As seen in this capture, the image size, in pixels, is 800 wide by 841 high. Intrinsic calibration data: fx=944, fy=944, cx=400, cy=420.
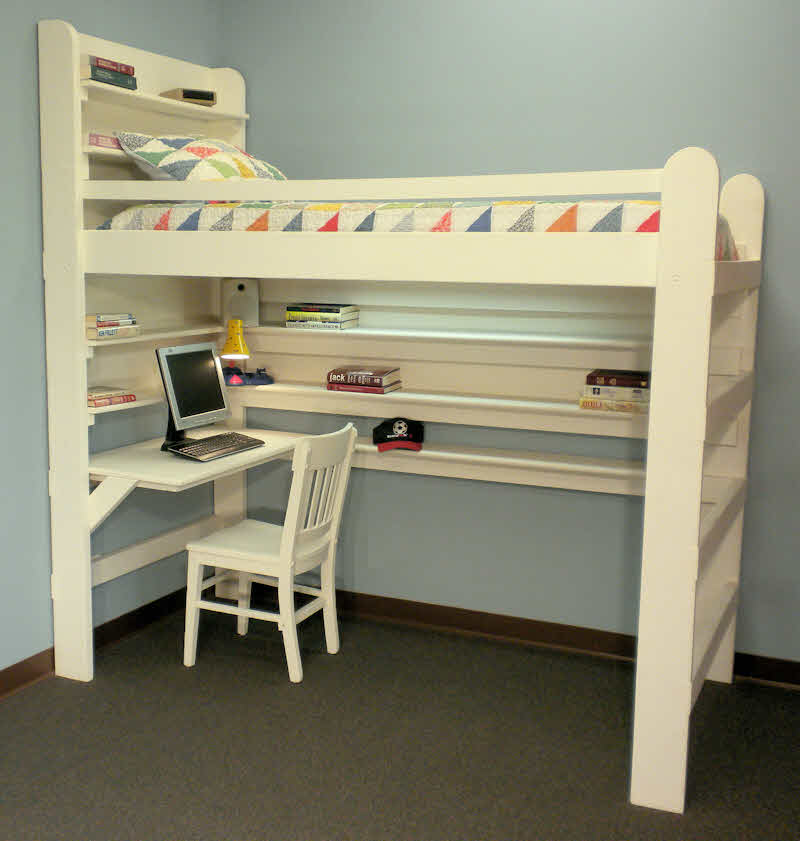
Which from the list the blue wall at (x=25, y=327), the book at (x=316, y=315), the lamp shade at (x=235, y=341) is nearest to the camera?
the blue wall at (x=25, y=327)

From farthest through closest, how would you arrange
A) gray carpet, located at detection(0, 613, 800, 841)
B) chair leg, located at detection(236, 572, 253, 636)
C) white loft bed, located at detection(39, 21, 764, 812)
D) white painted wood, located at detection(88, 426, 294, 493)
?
chair leg, located at detection(236, 572, 253, 636) → white painted wood, located at detection(88, 426, 294, 493) → gray carpet, located at detection(0, 613, 800, 841) → white loft bed, located at detection(39, 21, 764, 812)

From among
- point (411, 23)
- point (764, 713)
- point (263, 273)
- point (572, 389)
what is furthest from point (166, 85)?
point (764, 713)

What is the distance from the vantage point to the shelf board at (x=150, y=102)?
306cm

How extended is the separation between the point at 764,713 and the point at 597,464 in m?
0.98

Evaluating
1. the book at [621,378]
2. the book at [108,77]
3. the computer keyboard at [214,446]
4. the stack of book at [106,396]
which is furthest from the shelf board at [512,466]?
the book at [108,77]

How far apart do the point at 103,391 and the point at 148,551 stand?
68cm

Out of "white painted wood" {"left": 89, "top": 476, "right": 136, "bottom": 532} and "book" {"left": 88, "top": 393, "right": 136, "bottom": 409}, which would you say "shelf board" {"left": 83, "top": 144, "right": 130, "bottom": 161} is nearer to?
"book" {"left": 88, "top": 393, "right": 136, "bottom": 409}

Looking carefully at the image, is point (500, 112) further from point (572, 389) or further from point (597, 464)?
point (597, 464)

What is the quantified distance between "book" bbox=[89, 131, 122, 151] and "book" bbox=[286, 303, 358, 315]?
2.87 ft

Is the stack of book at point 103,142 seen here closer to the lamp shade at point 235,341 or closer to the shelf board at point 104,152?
the shelf board at point 104,152

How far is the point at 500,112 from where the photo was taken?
3414 mm

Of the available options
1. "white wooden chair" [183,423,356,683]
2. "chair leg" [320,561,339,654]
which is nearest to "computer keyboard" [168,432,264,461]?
"white wooden chair" [183,423,356,683]

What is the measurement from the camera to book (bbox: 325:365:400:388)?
3.51 m

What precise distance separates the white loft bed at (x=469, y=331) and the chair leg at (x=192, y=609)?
A: 1.07ft
